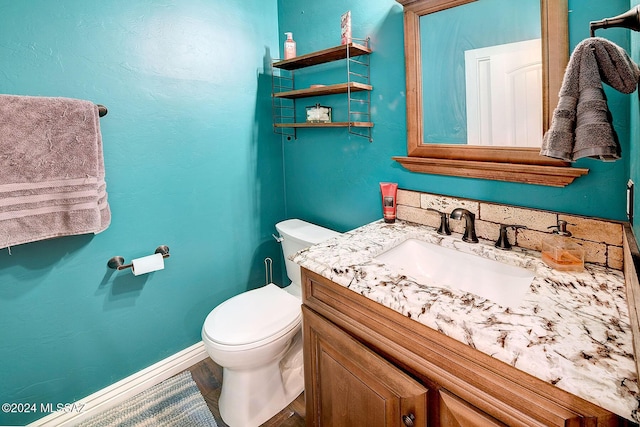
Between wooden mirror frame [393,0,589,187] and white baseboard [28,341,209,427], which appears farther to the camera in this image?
white baseboard [28,341,209,427]

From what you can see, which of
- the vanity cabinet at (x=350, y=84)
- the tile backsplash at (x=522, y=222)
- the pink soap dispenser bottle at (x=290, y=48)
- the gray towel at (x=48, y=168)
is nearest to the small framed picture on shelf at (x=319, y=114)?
the vanity cabinet at (x=350, y=84)

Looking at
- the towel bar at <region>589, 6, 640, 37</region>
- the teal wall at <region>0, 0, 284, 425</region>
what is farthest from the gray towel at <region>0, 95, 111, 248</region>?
the towel bar at <region>589, 6, 640, 37</region>

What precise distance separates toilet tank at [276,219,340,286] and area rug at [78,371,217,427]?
76 cm

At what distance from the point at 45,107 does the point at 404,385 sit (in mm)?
1534

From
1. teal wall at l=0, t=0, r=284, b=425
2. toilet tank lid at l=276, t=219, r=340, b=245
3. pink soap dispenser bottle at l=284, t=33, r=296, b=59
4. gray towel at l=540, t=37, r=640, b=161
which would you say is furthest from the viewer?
pink soap dispenser bottle at l=284, t=33, r=296, b=59

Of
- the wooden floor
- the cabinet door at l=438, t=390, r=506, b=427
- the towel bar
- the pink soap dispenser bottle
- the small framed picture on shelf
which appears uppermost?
the pink soap dispenser bottle

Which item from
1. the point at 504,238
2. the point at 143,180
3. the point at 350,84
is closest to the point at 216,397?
the point at 143,180

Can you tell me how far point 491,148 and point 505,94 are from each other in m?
0.19

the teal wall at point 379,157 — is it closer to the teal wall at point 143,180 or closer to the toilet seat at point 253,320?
the teal wall at point 143,180

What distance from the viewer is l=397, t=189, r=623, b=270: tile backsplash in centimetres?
99

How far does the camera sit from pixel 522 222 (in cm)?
117

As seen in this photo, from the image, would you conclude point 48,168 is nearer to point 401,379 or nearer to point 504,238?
point 401,379

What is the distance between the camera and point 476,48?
1213 millimetres

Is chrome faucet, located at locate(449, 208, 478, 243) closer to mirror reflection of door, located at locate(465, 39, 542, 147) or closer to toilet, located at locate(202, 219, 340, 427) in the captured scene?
mirror reflection of door, located at locate(465, 39, 542, 147)
